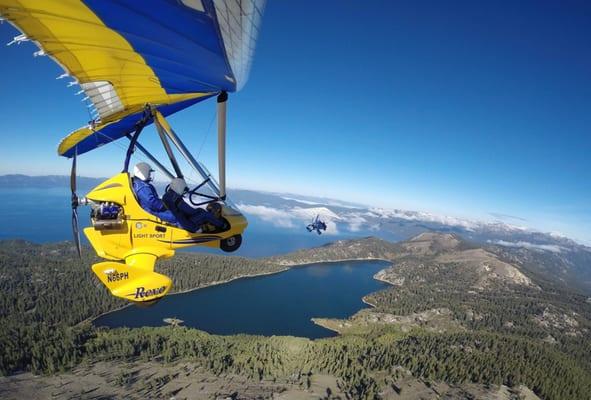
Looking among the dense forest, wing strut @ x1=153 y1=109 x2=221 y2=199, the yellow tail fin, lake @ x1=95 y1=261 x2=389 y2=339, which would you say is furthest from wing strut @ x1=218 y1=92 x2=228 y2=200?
lake @ x1=95 y1=261 x2=389 y2=339

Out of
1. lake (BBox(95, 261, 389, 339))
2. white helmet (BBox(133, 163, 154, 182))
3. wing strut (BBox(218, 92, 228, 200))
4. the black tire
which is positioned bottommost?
lake (BBox(95, 261, 389, 339))

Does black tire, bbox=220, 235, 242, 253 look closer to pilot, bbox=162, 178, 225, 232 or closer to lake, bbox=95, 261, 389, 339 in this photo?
pilot, bbox=162, 178, 225, 232

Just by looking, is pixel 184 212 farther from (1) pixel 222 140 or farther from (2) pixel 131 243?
(1) pixel 222 140

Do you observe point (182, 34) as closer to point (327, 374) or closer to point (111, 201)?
point (111, 201)

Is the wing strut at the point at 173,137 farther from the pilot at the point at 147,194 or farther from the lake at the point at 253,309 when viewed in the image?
the lake at the point at 253,309

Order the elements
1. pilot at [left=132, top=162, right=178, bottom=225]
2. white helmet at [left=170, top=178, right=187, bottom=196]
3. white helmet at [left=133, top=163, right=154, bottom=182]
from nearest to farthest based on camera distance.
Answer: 1. white helmet at [left=170, top=178, right=187, bottom=196]
2. pilot at [left=132, top=162, right=178, bottom=225]
3. white helmet at [left=133, top=163, right=154, bottom=182]

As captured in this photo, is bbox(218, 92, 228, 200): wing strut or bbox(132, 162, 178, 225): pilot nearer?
bbox(218, 92, 228, 200): wing strut

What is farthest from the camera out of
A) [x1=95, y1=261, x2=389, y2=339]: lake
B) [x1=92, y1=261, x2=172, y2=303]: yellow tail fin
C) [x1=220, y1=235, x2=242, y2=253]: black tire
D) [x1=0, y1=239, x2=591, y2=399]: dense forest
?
[x1=95, y1=261, x2=389, y2=339]: lake
